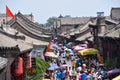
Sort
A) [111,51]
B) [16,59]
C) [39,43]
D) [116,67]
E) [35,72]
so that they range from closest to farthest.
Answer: [16,59]
[35,72]
[116,67]
[111,51]
[39,43]

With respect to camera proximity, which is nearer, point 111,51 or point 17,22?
point 111,51

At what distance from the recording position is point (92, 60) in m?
43.4

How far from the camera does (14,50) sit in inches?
641

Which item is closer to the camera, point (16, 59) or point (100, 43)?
point (16, 59)

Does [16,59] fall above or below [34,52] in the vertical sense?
above

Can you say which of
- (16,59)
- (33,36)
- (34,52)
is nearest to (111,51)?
(34,52)

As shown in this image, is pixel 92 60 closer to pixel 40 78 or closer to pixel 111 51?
pixel 111 51

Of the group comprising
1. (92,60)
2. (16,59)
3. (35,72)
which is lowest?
(92,60)

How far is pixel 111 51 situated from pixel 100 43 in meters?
7.66

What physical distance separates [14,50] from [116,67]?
16.7 meters

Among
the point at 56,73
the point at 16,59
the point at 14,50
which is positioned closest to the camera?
the point at 14,50

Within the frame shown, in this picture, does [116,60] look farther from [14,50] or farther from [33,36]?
[14,50]

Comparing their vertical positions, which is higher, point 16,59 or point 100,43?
point 16,59

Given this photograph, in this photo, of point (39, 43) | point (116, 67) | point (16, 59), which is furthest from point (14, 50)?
point (39, 43)
